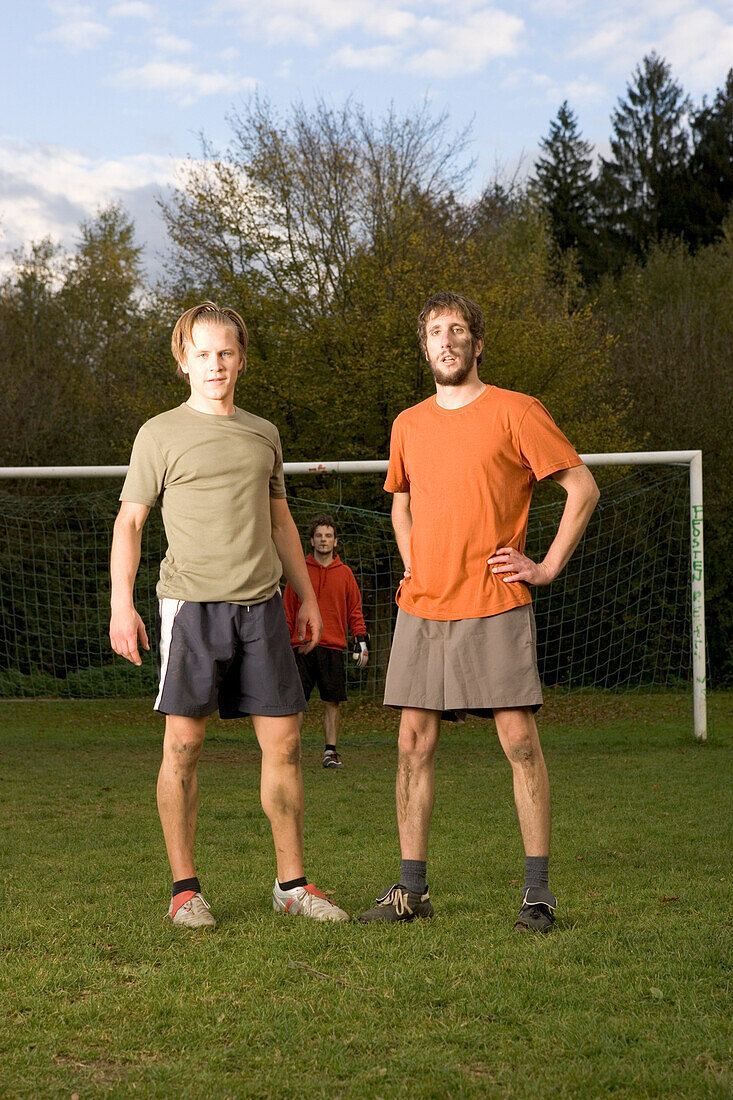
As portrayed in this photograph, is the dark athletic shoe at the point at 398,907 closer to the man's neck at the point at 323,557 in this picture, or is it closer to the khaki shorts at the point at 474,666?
the khaki shorts at the point at 474,666

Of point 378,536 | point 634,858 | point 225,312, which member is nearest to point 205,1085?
point 225,312

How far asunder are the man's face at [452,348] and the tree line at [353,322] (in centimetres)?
1034

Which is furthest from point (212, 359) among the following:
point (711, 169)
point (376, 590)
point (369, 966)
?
point (711, 169)

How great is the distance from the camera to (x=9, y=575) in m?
13.9

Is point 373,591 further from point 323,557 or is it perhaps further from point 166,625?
point 166,625

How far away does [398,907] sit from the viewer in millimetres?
3598

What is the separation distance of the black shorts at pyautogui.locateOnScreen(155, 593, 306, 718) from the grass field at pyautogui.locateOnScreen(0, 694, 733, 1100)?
0.70 meters

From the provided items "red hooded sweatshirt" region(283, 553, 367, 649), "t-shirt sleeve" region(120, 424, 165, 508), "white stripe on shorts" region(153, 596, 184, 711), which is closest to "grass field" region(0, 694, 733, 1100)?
"white stripe on shorts" region(153, 596, 184, 711)

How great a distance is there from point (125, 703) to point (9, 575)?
2.15 m

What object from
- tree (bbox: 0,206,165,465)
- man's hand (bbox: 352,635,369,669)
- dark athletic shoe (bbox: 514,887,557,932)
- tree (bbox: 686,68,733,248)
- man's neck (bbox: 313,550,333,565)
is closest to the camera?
dark athletic shoe (bbox: 514,887,557,932)

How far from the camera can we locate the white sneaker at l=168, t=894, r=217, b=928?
3527 millimetres

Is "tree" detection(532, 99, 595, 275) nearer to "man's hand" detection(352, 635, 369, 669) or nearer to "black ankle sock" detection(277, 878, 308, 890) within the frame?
"man's hand" detection(352, 635, 369, 669)

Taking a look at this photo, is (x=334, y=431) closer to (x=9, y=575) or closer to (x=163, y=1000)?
A: (x=9, y=575)

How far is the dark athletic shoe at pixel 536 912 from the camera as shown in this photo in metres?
3.46
